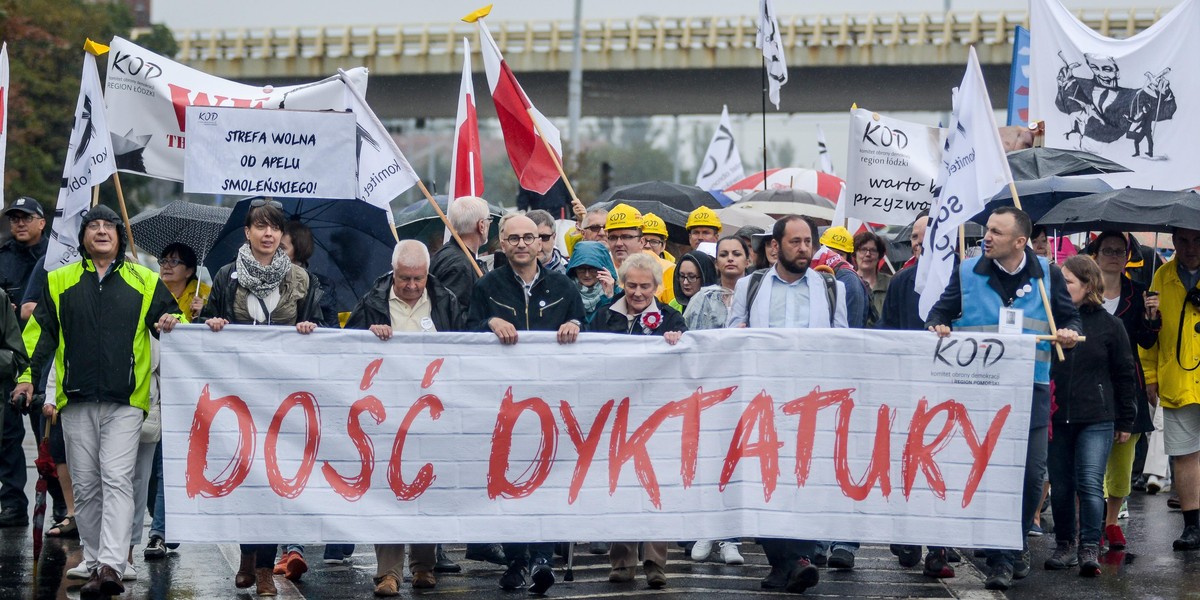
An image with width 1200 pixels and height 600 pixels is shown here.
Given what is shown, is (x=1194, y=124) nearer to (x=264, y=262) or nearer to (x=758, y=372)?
(x=758, y=372)

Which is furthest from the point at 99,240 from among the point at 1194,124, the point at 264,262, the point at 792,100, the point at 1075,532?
the point at 792,100

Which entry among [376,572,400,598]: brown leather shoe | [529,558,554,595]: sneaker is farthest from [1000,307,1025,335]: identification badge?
[376,572,400,598]: brown leather shoe

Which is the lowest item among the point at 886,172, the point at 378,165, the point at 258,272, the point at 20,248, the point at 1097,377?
the point at 1097,377

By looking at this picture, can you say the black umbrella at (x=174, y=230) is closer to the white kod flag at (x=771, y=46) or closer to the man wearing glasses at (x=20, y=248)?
the man wearing glasses at (x=20, y=248)

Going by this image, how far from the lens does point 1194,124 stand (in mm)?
12281

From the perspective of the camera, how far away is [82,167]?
8633 mm

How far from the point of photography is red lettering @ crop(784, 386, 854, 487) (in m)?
7.93

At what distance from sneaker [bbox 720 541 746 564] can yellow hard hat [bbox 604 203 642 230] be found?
2140 millimetres

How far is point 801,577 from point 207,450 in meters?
2.85

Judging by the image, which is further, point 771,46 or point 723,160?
point 723,160

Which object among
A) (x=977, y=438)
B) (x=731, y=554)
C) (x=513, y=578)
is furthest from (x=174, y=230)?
(x=977, y=438)

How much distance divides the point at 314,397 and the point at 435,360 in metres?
0.59

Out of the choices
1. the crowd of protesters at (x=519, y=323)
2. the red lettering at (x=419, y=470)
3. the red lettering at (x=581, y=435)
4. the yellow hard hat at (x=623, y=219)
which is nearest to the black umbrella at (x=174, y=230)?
the crowd of protesters at (x=519, y=323)

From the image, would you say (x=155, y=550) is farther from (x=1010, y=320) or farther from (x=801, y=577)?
(x=1010, y=320)
